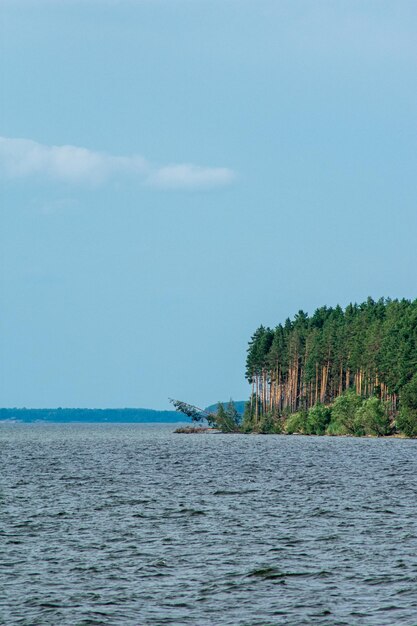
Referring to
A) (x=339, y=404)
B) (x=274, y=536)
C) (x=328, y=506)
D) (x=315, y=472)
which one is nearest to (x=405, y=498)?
(x=328, y=506)

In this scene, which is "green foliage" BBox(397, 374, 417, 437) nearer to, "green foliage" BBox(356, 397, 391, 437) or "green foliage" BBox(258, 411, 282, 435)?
"green foliage" BBox(356, 397, 391, 437)

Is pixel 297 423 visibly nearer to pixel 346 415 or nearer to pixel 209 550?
pixel 346 415

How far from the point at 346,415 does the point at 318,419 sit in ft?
33.1

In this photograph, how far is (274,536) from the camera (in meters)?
38.2

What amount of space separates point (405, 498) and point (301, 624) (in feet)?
96.3

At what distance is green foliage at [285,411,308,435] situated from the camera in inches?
6511

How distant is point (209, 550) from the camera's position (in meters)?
34.8

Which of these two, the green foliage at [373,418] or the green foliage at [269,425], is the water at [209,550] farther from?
the green foliage at [269,425]

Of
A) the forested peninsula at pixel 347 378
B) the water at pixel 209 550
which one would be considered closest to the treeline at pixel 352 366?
the forested peninsula at pixel 347 378

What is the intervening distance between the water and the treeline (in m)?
73.8

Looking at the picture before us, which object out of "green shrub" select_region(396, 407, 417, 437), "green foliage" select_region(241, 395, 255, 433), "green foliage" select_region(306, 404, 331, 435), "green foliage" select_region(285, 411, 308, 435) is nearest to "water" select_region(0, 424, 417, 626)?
"green shrub" select_region(396, 407, 417, 437)

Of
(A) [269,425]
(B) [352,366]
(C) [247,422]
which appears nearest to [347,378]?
(B) [352,366]

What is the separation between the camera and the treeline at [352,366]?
5512 inches

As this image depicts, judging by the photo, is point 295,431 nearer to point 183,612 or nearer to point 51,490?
point 51,490
